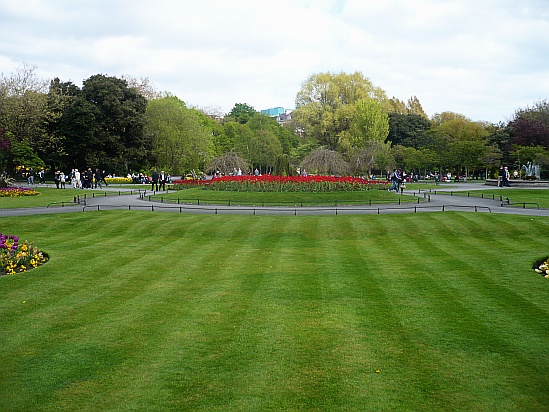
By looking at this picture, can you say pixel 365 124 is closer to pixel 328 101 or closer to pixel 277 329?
pixel 328 101

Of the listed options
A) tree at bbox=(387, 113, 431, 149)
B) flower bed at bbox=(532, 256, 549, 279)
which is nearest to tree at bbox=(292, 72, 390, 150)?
tree at bbox=(387, 113, 431, 149)

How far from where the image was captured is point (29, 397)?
6.70 metres

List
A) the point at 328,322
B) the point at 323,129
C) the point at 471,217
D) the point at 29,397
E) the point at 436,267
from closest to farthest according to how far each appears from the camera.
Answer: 1. the point at 29,397
2. the point at 328,322
3. the point at 436,267
4. the point at 471,217
5. the point at 323,129

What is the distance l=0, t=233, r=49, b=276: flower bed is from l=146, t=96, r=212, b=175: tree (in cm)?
6097

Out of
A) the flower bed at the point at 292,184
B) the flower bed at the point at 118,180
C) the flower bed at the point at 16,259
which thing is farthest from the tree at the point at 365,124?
the flower bed at the point at 16,259

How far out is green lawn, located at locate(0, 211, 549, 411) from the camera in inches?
266

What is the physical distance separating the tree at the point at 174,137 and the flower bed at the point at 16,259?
60971mm

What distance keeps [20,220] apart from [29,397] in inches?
840

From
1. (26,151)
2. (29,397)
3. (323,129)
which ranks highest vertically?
(323,129)

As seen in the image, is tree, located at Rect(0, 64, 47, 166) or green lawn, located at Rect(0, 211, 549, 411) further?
tree, located at Rect(0, 64, 47, 166)

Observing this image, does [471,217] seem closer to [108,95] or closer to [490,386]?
[490,386]

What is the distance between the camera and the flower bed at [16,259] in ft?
47.7

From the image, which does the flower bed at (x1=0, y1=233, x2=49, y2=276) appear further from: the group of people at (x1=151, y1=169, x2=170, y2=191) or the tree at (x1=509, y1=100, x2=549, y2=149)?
the tree at (x1=509, y1=100, x2=549, y2=149)

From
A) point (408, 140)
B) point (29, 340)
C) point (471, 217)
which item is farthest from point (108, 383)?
point (408, 140)
